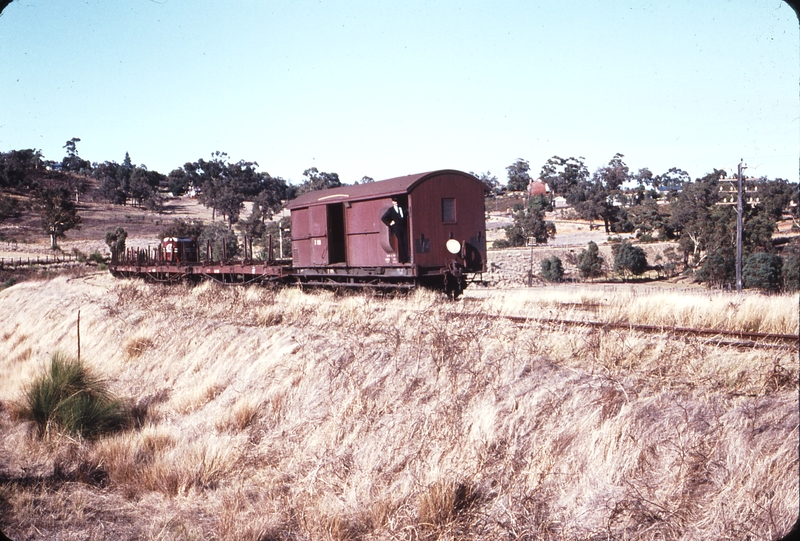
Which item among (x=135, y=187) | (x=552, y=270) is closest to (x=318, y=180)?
(x=135, y=187)

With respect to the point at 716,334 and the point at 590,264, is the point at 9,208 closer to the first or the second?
the point at 590,264

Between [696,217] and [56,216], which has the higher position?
[56,216]

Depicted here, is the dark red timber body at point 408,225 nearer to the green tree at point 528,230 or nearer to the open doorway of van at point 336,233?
the open doorway of van at point 336,233

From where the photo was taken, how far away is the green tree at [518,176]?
346ft

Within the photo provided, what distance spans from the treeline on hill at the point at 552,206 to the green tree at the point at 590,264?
0.08 metres

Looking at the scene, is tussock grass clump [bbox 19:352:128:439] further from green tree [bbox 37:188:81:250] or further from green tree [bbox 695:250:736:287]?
green tree [bbox 37:188:81:250]

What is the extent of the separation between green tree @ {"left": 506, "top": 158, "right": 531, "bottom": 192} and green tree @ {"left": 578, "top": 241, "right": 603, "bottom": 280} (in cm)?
6818

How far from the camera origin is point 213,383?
28.5 feet

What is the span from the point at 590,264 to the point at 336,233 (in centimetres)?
2532

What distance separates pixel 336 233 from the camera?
16.7 metres

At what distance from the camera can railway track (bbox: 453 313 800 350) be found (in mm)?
6188

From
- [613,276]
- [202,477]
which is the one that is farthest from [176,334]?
[613,276]

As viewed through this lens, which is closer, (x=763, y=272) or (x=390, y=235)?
(x=390, y=235)

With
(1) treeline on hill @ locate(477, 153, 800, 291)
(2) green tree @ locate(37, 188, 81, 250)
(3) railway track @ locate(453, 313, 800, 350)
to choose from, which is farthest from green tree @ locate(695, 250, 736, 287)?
(2) green tree @ locate(37, 188, 81, 250)
